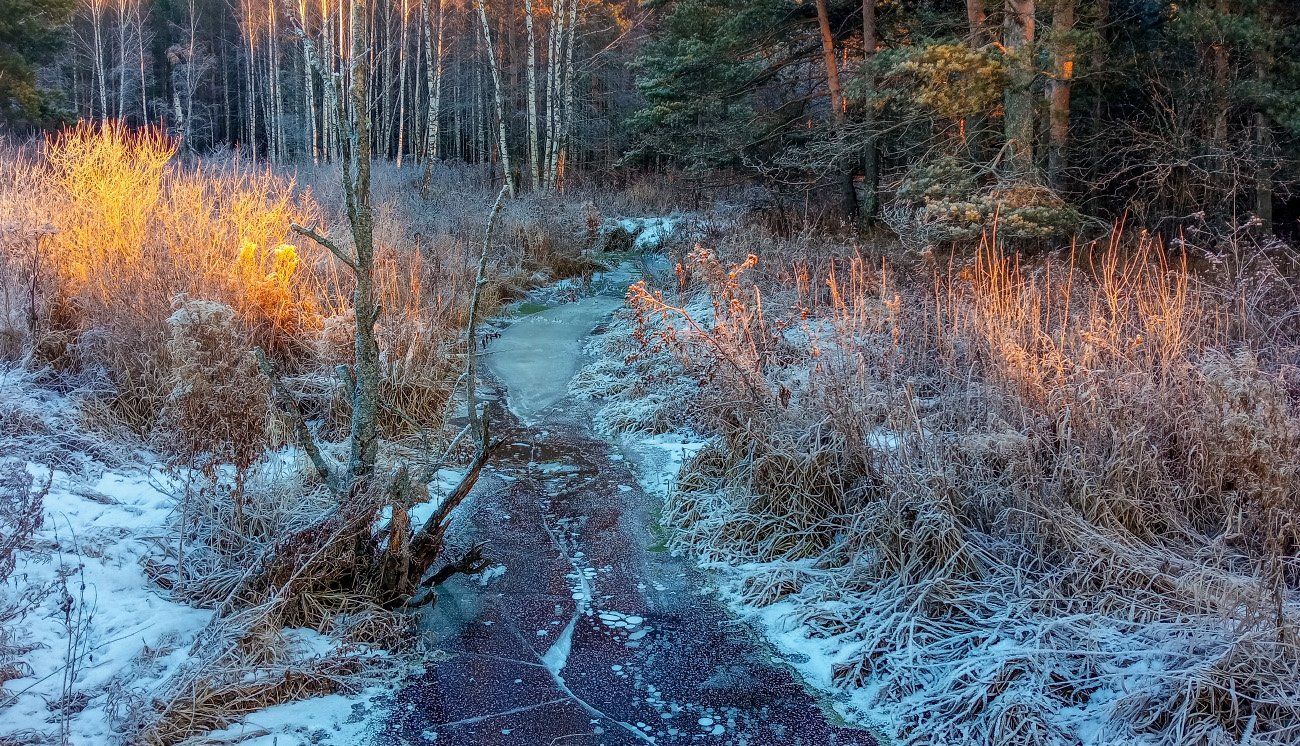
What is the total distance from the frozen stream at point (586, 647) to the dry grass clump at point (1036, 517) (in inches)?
11.7

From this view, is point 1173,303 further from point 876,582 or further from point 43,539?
point 43,539

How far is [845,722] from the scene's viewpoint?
3127mm

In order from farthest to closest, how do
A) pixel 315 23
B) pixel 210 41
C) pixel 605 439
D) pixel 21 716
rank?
pixel 210 41 → pixel 315 23 → pixel 605 439 → pixel 21 716

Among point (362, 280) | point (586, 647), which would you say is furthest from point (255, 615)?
point (362, 280)

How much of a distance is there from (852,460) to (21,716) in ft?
11.9

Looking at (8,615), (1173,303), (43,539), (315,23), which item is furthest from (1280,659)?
(315,23)

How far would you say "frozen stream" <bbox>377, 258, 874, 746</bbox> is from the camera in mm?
3064

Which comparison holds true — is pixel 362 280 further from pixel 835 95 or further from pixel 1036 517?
pixel 835 95

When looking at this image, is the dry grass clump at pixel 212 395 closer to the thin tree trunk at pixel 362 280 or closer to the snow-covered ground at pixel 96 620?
the snow-covered ground at pixel 96 620

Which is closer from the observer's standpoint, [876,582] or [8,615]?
[8,615]

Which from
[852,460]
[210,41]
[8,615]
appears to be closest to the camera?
[8,615]

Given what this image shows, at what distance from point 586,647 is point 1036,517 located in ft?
6.65

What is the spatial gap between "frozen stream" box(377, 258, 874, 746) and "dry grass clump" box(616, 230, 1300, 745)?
11.7 inches

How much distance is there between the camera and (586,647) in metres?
3.62
